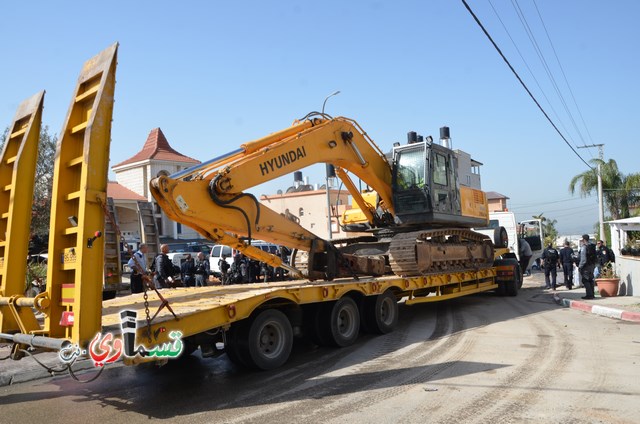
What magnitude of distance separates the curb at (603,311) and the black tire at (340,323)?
5.96 m

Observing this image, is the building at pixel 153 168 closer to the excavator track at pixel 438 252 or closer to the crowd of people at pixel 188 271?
the crowd of people at pixel 188 271

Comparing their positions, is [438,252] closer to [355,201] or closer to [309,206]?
[355,201]

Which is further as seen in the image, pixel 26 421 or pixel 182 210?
pixel 182 210

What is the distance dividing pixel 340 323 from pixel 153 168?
3945 centimetres

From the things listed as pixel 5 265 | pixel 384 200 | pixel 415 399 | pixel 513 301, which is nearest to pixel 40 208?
pixel 384 200

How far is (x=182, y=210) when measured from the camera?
7523 mm

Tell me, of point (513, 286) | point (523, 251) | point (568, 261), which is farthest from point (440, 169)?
point (523, 251)

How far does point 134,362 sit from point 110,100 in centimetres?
267

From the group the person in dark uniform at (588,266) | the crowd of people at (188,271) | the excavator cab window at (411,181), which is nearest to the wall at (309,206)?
the crowd of people at (188,271)

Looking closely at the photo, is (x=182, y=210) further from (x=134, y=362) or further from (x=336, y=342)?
(x=336, y=342)

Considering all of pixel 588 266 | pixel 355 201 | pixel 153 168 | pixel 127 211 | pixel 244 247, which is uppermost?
pixel 153 168

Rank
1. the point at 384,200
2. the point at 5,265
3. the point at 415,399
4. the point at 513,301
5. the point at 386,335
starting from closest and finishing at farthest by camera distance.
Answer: the point at 415,399
the point at 5,265
the point at 386,335
the point at 384,200
the point at 513,301

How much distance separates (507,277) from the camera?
623 inches

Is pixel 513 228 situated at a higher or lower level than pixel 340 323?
higher
